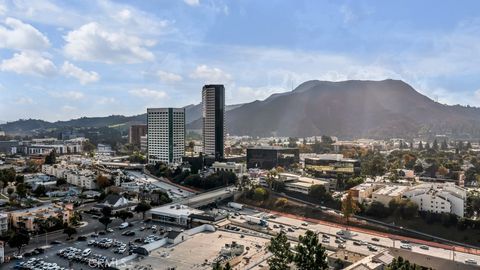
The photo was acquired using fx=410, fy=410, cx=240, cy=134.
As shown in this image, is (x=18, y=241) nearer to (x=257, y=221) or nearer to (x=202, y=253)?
(x=202, y=253)

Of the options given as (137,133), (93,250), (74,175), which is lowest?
(93,250)

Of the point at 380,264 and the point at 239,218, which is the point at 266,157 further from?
the point at 380,264

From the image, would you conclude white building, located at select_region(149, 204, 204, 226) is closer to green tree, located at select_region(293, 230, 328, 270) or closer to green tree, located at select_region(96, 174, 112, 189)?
green tree, located at select_region(96, 174, 112, 189)

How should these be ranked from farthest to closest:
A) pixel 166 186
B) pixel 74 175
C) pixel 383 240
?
pixel 166 186, pixel 74 175, pixel 383 240

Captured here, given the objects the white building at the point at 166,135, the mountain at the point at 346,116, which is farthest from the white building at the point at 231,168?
the mountain at the point at 346,116

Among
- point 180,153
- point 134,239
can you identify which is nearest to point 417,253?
point 134,239

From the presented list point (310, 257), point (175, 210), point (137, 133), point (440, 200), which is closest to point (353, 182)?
point (440, 200)
